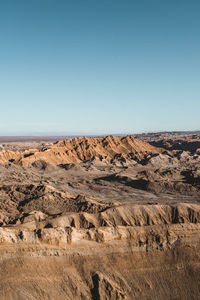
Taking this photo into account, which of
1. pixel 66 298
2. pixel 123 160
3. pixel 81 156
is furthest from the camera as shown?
pixel 81 156

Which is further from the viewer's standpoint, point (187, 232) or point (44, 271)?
point (187, 232)

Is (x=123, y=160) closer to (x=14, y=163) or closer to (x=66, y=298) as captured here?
(x=14, y=163)

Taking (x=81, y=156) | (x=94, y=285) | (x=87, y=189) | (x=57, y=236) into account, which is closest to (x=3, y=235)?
(x=57, y=236)

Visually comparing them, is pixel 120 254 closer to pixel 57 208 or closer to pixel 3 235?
pixel 3 235

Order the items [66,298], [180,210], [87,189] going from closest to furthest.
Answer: [66,298] → [180,210] → [87,189]

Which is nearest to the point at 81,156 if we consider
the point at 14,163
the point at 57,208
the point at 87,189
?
the point at 14,163

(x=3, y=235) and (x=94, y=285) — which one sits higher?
(x=3, y=235)

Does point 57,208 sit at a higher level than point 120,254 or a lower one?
lower

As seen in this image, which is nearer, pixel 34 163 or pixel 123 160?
pixel 34 163

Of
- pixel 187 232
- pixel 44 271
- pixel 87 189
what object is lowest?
pixel 87 189
